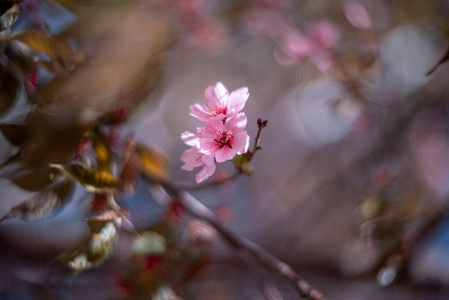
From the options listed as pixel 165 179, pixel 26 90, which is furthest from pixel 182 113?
pixel 26 90

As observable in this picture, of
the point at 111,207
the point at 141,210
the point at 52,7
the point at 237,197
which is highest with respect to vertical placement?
the point at 52,7

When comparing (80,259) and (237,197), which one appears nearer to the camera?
(80,259)

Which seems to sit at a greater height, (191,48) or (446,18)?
(446,18)

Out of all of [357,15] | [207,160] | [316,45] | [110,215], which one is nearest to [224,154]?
→ [207,160]

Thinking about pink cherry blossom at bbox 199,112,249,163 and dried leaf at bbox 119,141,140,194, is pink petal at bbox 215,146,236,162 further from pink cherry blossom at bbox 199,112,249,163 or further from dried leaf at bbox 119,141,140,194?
dried leaf at bbox 119,141,140,194

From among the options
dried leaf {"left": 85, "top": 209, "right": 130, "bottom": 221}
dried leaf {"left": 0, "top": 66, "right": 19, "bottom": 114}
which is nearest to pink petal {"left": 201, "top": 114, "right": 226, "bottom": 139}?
dried leaf {"left": 85, "top": 209, "right": 130, "bottom": 221}

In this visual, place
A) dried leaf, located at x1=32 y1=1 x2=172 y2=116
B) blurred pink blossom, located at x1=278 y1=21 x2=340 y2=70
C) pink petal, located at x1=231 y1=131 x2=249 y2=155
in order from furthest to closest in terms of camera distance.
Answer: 1. blurred pink blossom, located at x1=278 y1=21 x2=340 y2=70
2. dried leaf, located at x1=32 y1=1 x2=172 y2=116
3. pink petal, located at x1=231 y1=131 x2=249 y2=155

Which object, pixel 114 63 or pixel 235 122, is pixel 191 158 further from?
pixel 114 63

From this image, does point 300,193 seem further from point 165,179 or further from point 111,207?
point 111,207
